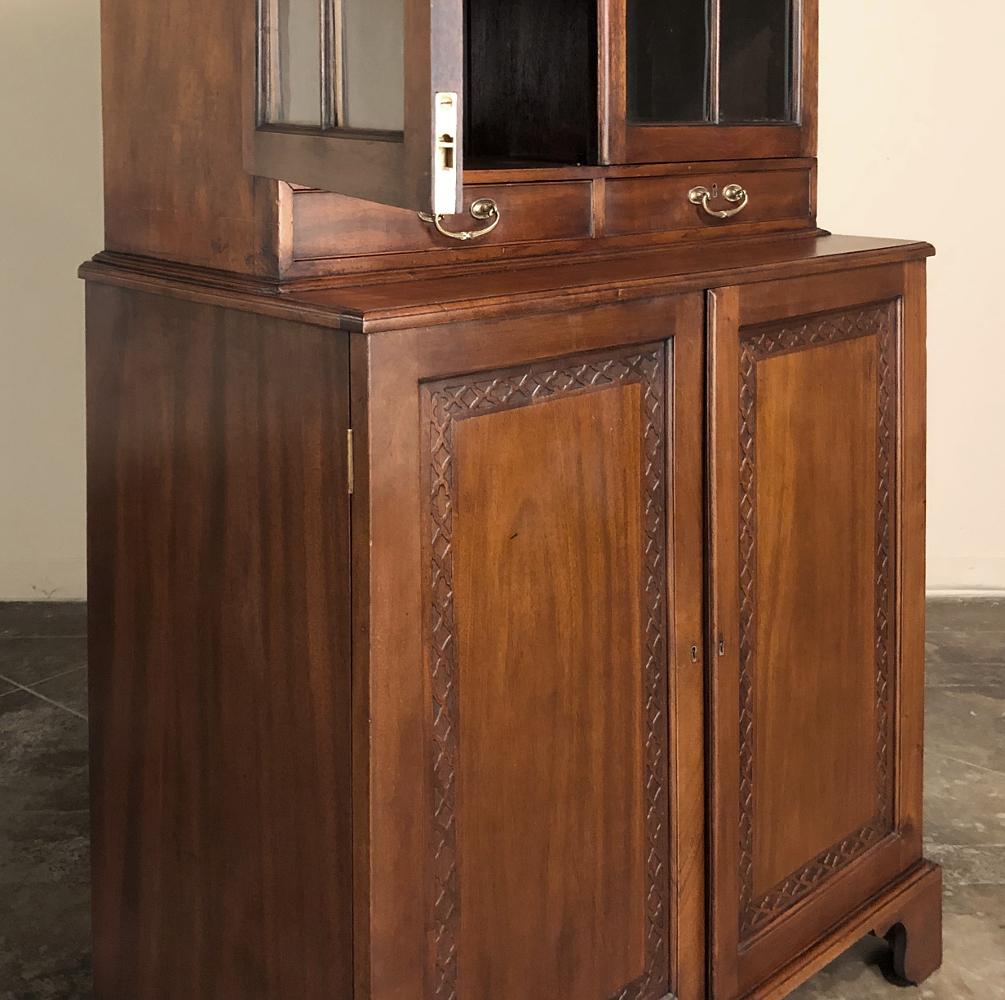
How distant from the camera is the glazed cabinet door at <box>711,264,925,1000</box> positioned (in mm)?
2033

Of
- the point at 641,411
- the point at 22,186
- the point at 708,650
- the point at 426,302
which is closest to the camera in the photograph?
the point at 426,302

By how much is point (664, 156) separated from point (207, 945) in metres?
1.23

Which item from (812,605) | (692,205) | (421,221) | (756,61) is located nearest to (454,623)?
(421,221)

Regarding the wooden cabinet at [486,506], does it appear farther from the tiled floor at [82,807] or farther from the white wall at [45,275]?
the white wall at [45,275]

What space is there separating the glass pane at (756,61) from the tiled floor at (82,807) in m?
1.40

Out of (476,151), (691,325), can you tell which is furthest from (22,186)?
(691,325)

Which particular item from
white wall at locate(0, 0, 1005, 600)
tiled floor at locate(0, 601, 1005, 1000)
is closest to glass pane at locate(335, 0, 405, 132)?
tiled floor at locate(0, 601, 1005, 1000)

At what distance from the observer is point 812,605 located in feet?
7.23

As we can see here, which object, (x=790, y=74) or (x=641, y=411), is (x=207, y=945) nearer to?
(x=641, y=411)

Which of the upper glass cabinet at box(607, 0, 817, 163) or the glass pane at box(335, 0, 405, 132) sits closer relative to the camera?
the glass pane at box(335, 0, 405, 132)

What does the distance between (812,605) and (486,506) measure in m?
0.71

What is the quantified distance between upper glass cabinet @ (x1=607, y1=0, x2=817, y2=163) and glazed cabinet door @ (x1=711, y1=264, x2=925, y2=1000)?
0.92ft

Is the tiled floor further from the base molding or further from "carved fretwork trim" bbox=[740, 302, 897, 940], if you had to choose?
"carved fretwork trim" bbox=[740, 302, 897, 940]

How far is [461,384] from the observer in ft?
5.32
